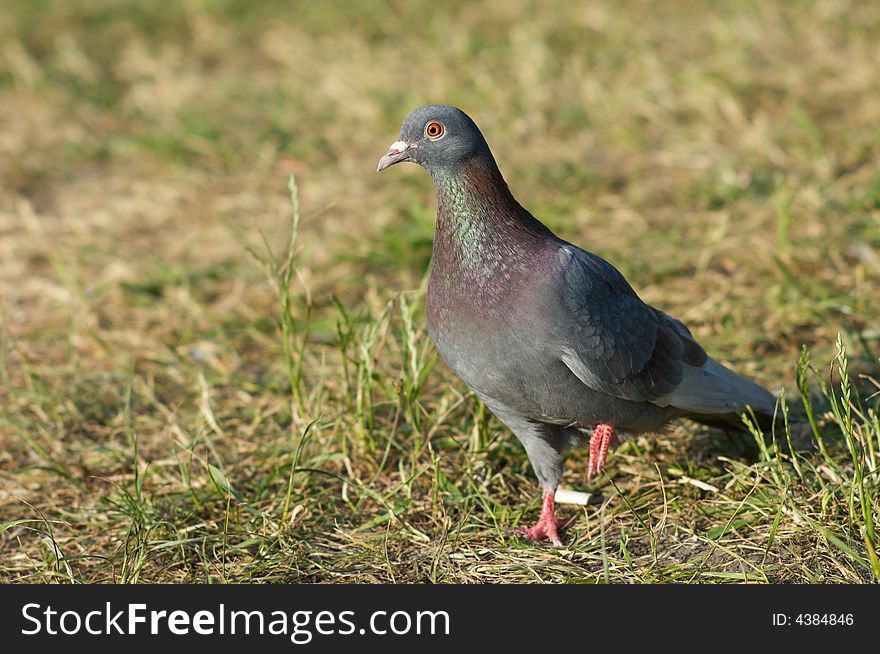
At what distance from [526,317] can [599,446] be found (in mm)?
658

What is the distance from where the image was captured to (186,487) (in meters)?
4.02

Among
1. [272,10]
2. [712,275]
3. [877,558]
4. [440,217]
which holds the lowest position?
[877,558]

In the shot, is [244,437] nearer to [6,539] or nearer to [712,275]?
[6,539]

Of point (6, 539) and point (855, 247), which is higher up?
Result: point (855, 247)

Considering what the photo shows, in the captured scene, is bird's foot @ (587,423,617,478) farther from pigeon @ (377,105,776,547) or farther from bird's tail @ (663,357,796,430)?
bird's tail @ (663,357,796,430)

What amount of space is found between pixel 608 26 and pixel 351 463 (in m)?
5.34

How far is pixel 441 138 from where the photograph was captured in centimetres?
357

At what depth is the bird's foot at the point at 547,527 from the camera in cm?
379

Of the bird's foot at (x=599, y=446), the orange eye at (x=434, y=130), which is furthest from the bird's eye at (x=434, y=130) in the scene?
the bird's foot at (x=599, y=446)

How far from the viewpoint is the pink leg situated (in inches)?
149

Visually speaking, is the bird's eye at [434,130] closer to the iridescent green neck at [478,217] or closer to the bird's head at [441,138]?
the bird's head at [441,138]

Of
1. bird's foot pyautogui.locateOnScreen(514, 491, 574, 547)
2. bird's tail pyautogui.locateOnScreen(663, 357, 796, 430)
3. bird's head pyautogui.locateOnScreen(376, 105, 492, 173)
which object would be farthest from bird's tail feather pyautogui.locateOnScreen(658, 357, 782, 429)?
bird's head pyautogui.locateOnScreen(376, 105, 492, 173)

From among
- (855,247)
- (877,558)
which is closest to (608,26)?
(855,247)

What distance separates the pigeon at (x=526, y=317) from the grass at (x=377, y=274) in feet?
1.16
